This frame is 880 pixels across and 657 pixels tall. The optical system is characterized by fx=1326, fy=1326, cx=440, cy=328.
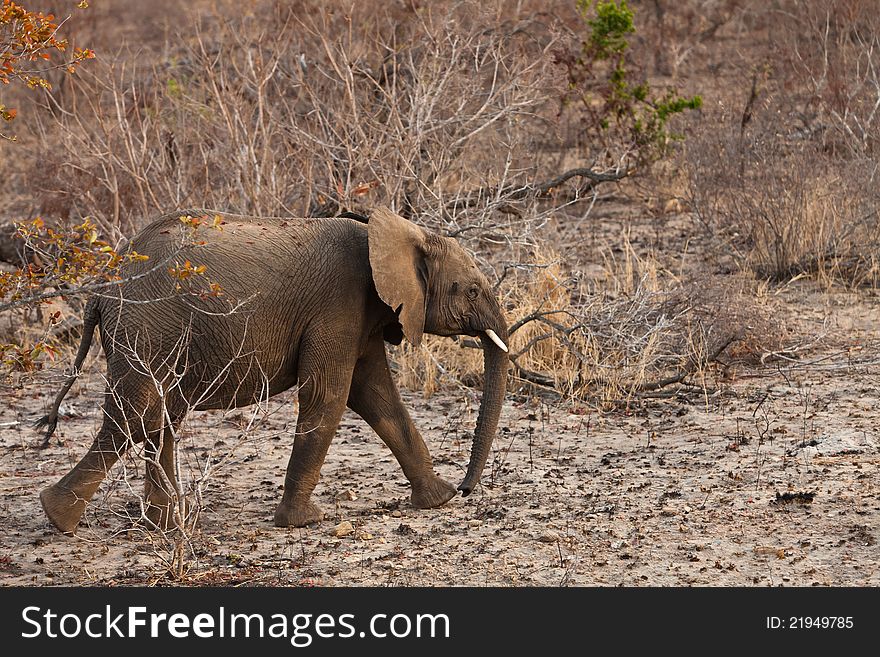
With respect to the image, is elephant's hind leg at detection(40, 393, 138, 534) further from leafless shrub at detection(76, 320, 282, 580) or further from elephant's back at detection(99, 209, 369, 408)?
elephant's back at detection(99, 209, 369, 408)

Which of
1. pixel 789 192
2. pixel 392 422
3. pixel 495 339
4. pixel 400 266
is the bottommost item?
pixel 392 422

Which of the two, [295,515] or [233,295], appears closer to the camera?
[233,295]

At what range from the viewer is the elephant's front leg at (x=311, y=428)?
680cm

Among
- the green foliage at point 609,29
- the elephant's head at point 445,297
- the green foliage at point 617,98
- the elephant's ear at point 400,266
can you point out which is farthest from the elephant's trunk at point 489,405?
the green foliage at point 609,29

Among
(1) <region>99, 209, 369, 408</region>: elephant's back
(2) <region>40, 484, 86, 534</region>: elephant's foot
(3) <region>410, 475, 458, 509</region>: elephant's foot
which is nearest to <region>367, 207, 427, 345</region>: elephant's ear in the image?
(1) <region>99, 209, 369, 408</region>: elephant's back

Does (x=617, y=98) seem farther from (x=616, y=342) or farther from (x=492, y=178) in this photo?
(x=616, y=342)

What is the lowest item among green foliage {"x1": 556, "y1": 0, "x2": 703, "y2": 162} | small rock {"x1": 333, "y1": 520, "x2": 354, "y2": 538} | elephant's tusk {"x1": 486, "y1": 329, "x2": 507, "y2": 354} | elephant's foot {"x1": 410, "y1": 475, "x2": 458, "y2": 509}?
small rock {"x1": 333, "y1": 520, "x2": 354, "y2": 538}

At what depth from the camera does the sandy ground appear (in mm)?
6203

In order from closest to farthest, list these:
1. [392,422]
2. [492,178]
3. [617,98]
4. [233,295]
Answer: [233,295], [392,422], [492,178], [617,98]

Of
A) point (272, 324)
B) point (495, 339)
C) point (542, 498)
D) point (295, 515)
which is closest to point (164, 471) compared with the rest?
point (295, 515)

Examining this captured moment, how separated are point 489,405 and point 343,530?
40.1 inches

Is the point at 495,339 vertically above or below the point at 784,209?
below

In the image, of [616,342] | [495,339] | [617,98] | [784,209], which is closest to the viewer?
[495,339]

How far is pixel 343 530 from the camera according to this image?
6.81 m
